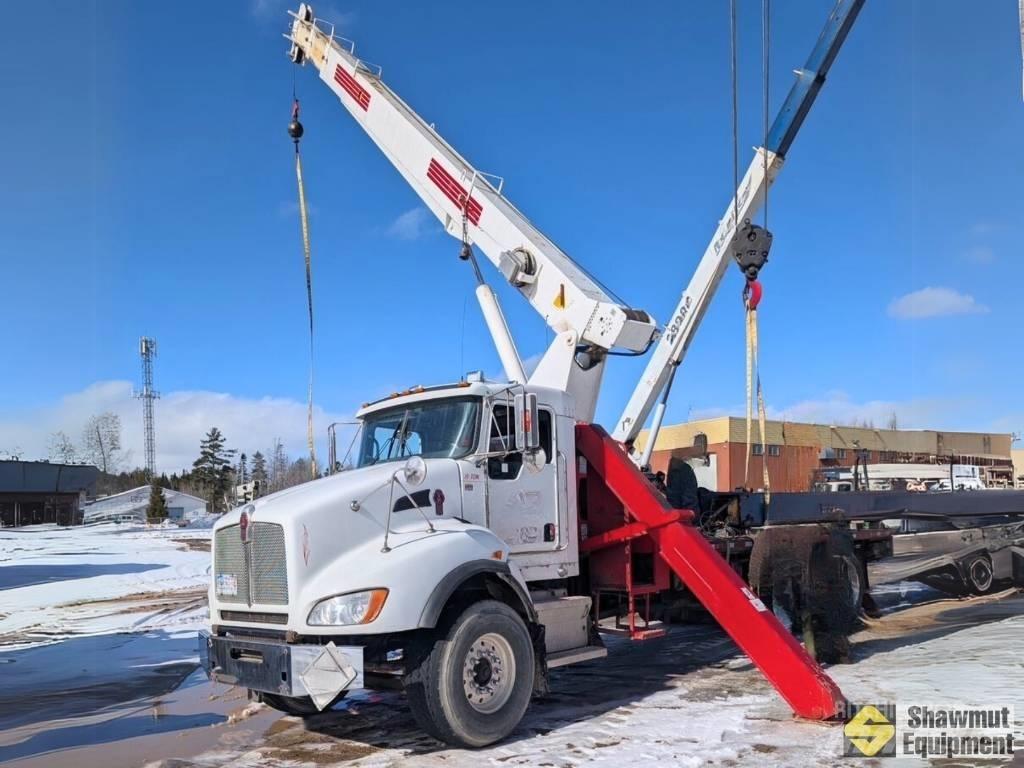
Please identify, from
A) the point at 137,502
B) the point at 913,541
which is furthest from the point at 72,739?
the point at 137,502

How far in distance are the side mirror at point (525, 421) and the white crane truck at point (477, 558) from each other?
0.02 meters

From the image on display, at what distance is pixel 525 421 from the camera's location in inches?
295

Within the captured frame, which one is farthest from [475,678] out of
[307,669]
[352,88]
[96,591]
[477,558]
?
[96,591]

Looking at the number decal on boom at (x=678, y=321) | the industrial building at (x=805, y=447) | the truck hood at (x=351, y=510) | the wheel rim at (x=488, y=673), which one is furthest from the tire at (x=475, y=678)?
the industrial building at (x=805, y=447)

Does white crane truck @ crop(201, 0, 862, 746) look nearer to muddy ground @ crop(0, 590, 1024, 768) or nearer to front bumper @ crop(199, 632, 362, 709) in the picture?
front bumper @ crop(199, 632, 362, 709)

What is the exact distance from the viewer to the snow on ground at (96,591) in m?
13.2

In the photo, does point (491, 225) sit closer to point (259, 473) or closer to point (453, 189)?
point (453, 189)

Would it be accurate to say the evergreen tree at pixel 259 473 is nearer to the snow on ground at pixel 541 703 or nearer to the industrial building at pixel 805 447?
the snow on ground at pixel 541 703

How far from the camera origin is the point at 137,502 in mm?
77312

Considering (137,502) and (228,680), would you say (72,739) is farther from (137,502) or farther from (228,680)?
(137,502)

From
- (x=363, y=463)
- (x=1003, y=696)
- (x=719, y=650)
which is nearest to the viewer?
(x=1003, y=696)

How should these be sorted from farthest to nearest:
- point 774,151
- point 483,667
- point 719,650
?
point 774,151
point 719,650
point 483,667

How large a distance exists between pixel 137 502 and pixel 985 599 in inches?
2971

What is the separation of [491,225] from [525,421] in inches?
192
